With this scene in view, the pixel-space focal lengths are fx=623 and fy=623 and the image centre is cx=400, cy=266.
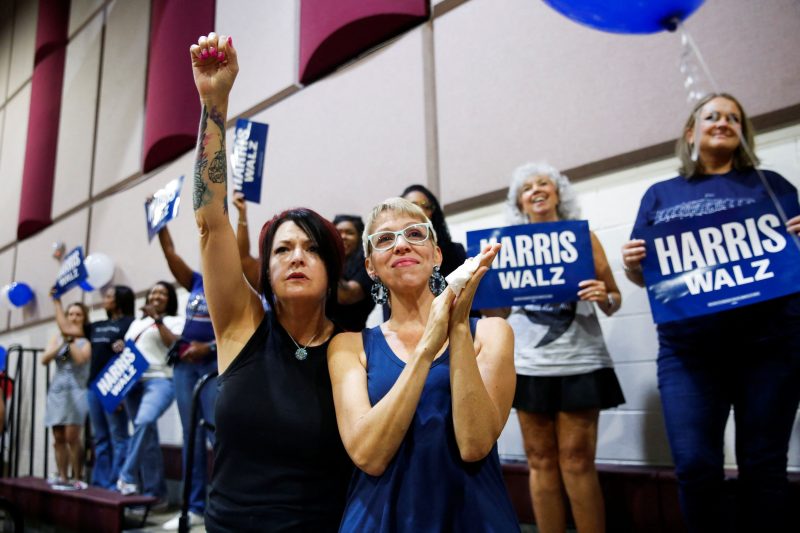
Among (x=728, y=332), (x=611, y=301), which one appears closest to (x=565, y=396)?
(x=611, y=301)

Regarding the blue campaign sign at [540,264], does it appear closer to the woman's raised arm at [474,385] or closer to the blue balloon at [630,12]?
the blue balloon at [630,12]

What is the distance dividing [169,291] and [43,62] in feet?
15.3

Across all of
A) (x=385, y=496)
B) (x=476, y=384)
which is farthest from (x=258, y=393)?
(x=476, y=384)

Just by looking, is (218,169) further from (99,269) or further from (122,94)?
(122,94)

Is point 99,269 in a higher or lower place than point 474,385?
higher

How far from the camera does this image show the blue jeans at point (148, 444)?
3.30 m

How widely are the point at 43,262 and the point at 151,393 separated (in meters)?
3.66

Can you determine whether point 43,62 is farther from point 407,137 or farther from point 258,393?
point 258,393

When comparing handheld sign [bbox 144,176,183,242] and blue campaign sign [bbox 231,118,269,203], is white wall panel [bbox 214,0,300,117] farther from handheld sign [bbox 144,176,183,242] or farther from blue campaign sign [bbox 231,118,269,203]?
handheld sign [bbox 144,176,183,242]

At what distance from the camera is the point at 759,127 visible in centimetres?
212

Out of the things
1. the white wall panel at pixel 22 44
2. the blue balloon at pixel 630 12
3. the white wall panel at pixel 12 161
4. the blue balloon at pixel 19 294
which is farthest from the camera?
the white wall panel at pixel 22 44

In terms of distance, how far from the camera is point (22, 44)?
757cm

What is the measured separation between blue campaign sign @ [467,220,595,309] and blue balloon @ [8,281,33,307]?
19.6 feet

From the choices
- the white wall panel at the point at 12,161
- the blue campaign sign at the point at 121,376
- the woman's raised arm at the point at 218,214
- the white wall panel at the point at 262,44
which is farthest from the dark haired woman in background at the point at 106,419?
the white wall panel at the point at 12,161
